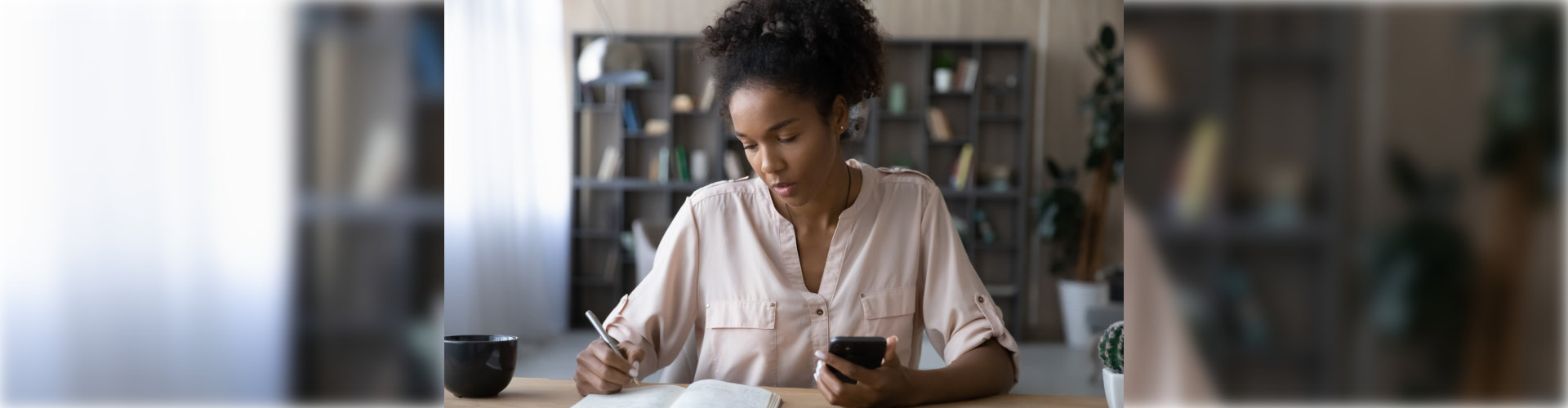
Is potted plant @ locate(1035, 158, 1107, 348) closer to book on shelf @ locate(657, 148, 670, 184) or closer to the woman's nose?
book on shelf @ locate(657, 148, 670, 184)

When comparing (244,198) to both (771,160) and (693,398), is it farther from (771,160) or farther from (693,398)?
(771,160)

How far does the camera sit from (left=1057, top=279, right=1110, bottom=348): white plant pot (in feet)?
17.8

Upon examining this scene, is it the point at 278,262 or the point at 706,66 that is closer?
the point at 278,262

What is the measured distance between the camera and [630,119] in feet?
18.8

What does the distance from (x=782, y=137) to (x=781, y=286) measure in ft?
0.82

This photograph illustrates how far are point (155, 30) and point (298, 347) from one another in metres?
0.09

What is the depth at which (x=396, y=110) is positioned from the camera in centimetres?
26

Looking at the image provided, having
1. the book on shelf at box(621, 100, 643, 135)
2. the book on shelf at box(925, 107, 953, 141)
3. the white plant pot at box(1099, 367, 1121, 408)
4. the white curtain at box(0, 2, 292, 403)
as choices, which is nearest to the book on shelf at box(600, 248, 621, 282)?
the book on shelf at box(621, 100, 643, 135)

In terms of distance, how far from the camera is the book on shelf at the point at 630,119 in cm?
572

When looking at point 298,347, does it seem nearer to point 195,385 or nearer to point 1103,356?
point 195,385

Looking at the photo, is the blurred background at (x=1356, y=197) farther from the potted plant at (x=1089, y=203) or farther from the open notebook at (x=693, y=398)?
the potted plant at (x=1089, y=203)

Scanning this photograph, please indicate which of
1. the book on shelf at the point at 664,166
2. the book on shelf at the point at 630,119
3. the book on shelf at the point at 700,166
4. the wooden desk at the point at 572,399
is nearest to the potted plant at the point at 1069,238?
the book on shelf at the point at 700,166

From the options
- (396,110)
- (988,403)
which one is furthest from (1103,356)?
(396,110)

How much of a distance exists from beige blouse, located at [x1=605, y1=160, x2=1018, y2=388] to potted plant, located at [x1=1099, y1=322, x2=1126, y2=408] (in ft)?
1.39
